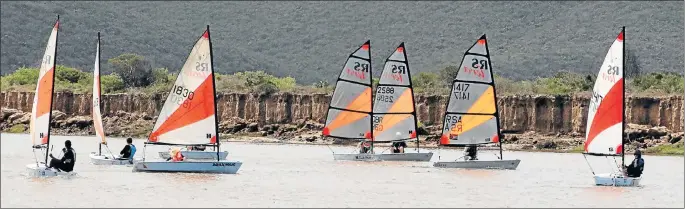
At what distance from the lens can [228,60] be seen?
489 feet

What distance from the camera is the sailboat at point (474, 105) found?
192 ft

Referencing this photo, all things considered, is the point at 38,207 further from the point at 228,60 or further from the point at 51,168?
the point at 228,60

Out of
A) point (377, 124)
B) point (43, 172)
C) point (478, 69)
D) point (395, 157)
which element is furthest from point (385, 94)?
point (43, 172)

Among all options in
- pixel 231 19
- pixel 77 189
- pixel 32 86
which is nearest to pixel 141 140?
pixel 32 86

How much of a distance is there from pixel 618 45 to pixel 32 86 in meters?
70.3

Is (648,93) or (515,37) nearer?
(648,93)

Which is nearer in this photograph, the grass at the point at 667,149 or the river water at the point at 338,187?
the river water at the point at 338,187

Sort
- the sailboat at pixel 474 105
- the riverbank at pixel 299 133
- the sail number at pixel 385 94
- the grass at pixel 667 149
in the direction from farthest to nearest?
the riverbank at pixel 299 133 → the grass at pixel 667 149 → the sail number at pixel 385 94 → the sailboat at pixel 474 105

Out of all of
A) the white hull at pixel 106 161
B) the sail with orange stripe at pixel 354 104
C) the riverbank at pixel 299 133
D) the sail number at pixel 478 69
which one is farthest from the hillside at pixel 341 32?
the white hull at pixel 106 161

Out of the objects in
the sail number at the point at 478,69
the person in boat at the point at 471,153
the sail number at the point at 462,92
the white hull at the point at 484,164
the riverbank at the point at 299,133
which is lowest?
the white hull at the point at 484,164

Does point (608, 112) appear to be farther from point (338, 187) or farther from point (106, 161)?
point (106, 161)

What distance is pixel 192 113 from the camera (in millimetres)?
49875

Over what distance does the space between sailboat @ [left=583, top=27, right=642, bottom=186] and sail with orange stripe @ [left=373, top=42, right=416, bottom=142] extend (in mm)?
18801

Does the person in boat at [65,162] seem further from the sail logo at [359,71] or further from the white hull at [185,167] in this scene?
the sail logo at [359,71]
